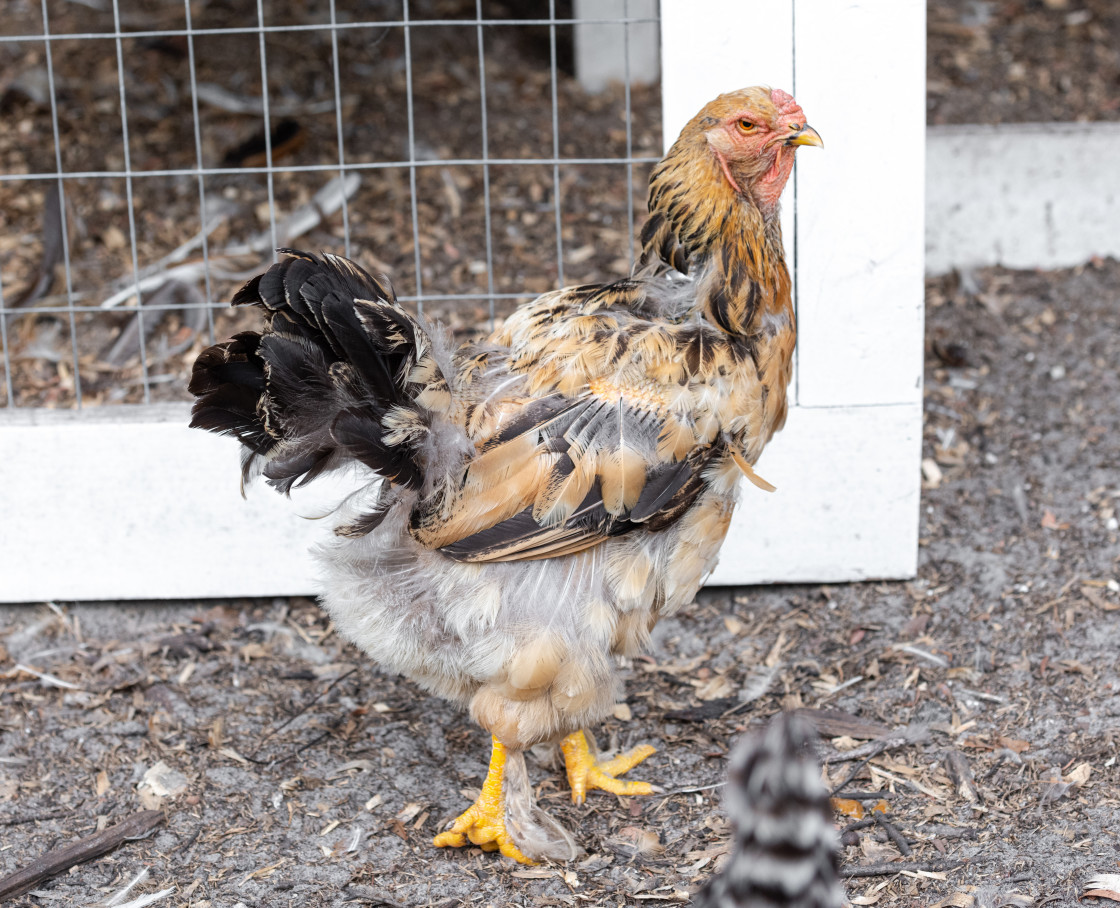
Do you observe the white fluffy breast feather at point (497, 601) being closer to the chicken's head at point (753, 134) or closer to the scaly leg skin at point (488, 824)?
the scaly leg skin at point (488, 824)

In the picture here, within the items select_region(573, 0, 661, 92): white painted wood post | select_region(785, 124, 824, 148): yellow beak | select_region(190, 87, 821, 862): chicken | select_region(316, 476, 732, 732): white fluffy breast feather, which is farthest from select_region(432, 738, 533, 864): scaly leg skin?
select_region(573, 0, 661, 92): white painted wood post

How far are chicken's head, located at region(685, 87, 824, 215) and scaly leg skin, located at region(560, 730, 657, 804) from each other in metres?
1.70

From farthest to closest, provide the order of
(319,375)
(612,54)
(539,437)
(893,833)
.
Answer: (612,54), (893,833), (539,437), (319,375)

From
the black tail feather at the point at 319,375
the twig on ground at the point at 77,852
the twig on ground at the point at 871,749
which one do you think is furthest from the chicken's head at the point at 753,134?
the twig on ground at the point at 77,852

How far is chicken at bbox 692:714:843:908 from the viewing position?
63.6 inches

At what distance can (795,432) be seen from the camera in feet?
13.4

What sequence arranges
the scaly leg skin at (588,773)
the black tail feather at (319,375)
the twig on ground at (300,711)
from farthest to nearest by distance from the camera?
the twig on ground at (300,711)
the scaly leg skin at (588,773)
the black tail feather at (319,375)

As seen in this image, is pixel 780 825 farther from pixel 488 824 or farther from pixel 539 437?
pixel 488 824

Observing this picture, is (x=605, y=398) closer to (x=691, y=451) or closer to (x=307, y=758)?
(x=691, y=451)

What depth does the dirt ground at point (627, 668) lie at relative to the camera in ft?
10.2

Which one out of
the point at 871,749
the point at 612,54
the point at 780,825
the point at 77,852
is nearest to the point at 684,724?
the point at 871,749

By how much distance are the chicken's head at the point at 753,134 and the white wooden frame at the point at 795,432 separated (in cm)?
82

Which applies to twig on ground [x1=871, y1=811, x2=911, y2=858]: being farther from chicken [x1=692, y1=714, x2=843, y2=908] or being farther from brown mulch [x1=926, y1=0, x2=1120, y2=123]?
brown mulch [x1=926, y1=0, x2=1120, y2=123]

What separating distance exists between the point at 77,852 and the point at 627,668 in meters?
1.84
